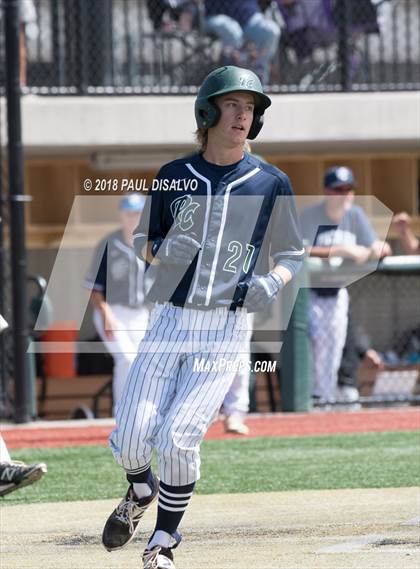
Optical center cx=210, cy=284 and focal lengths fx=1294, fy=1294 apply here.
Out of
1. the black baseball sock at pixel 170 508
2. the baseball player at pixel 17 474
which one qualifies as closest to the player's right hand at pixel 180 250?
the black baseball sock at pixel 170 508

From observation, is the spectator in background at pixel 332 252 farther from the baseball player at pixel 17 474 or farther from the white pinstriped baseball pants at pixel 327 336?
the baseball player at pixel 17 474

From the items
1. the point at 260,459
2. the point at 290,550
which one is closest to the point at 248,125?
the point at 290,550

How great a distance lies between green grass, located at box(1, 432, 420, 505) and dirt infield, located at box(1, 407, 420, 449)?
1.00 ft

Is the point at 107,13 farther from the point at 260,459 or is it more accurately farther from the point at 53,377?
the point at 260,459

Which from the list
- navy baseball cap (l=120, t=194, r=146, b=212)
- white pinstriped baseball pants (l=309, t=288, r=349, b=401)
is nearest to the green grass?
white pinstriped baseball pants (l=309, t=288, r=349, b=401)

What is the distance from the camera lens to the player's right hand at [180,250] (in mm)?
4980

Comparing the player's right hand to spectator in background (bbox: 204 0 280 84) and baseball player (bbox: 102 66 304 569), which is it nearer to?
baseball player (bbox: 102 66 304 569)

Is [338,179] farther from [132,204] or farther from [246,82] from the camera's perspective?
[246,82]

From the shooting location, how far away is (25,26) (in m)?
12.8

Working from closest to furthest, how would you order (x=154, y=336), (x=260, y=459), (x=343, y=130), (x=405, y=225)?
(x=154, y=336) → (x=260, y=459) → (x=405, y=225) → (x=343, y=130)

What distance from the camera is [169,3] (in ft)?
42.6

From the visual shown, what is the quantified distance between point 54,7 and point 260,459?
5.85 meters

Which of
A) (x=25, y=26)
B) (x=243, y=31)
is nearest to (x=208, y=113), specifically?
(x=243, y=31)

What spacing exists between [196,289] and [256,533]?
1350mm
